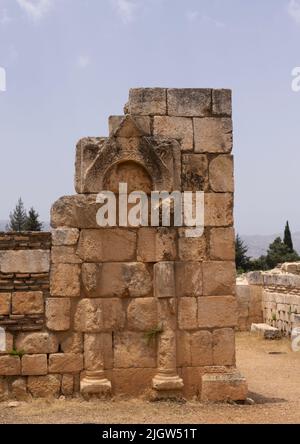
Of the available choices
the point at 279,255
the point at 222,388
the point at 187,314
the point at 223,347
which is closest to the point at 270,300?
the point at 223,347

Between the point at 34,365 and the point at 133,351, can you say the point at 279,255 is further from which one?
the point at 34,365

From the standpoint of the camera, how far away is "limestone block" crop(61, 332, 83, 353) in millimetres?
7461

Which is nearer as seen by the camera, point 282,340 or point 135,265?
point 135,265

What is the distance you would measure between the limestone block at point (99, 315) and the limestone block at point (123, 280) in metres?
0.12

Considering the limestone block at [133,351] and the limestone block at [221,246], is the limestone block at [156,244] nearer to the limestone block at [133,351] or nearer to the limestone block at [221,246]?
the limestone block at [221,246]

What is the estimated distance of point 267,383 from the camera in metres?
10.2

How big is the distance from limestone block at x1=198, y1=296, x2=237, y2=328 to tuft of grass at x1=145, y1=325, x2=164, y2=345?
1.83 feet

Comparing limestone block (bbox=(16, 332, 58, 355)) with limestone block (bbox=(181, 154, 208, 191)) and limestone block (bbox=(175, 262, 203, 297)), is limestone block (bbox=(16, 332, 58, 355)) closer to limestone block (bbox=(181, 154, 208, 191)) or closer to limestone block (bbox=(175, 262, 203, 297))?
limestone block (bbox=(175, 262, 203, 297))

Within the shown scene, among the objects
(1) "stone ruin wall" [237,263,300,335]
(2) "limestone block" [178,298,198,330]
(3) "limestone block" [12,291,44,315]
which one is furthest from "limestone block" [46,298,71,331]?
(1) "stone ruin wall" [237,263,300,335]

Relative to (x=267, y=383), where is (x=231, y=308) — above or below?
above
